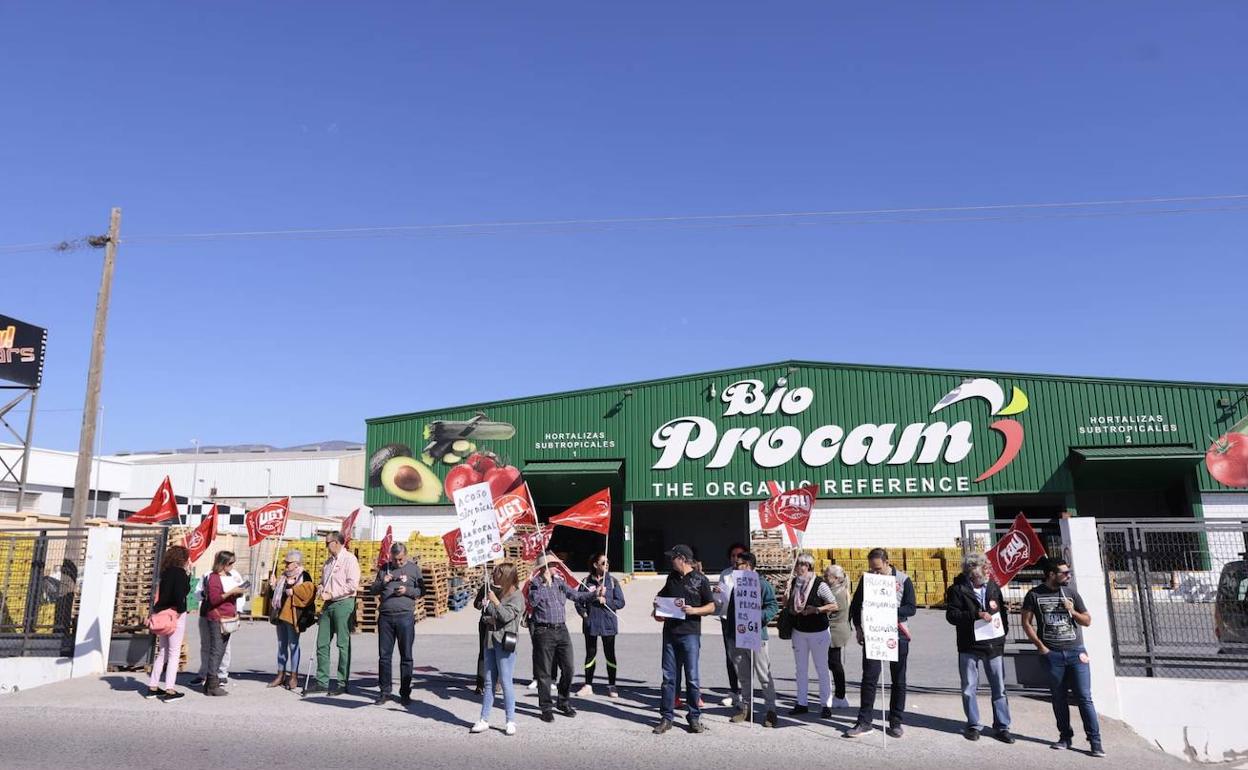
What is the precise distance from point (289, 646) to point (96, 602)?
3.36 metres

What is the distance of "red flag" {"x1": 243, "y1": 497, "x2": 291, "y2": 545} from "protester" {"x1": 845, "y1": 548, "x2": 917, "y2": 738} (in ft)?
31.5

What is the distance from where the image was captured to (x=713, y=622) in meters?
22.8

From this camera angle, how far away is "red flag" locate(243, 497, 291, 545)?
14.1m

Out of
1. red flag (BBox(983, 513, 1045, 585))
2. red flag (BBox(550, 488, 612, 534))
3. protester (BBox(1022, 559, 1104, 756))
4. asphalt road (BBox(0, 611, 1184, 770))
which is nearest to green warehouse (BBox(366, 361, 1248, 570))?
asphalt road (BBox(0, 611, 1184, 770))

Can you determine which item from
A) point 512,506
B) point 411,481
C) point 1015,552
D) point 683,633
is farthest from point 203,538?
point 411,481

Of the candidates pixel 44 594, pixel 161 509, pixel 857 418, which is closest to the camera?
pixel 44 594

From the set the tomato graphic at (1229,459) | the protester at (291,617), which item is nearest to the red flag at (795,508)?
the protester at (291,617)

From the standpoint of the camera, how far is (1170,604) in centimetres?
1051

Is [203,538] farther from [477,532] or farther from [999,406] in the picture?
[999,406]

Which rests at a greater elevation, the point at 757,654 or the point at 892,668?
the point at 757,654

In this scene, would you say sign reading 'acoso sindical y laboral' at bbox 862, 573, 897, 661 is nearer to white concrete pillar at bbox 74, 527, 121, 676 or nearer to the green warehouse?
white concrete pillar at bbox 74, 527, 121, 676

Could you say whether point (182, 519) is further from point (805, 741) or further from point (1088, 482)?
point (1088, 482)

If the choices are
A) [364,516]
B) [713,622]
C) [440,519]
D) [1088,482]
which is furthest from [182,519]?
[1088,482]

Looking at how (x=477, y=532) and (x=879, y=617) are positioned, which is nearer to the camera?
(x=879, y=617)
